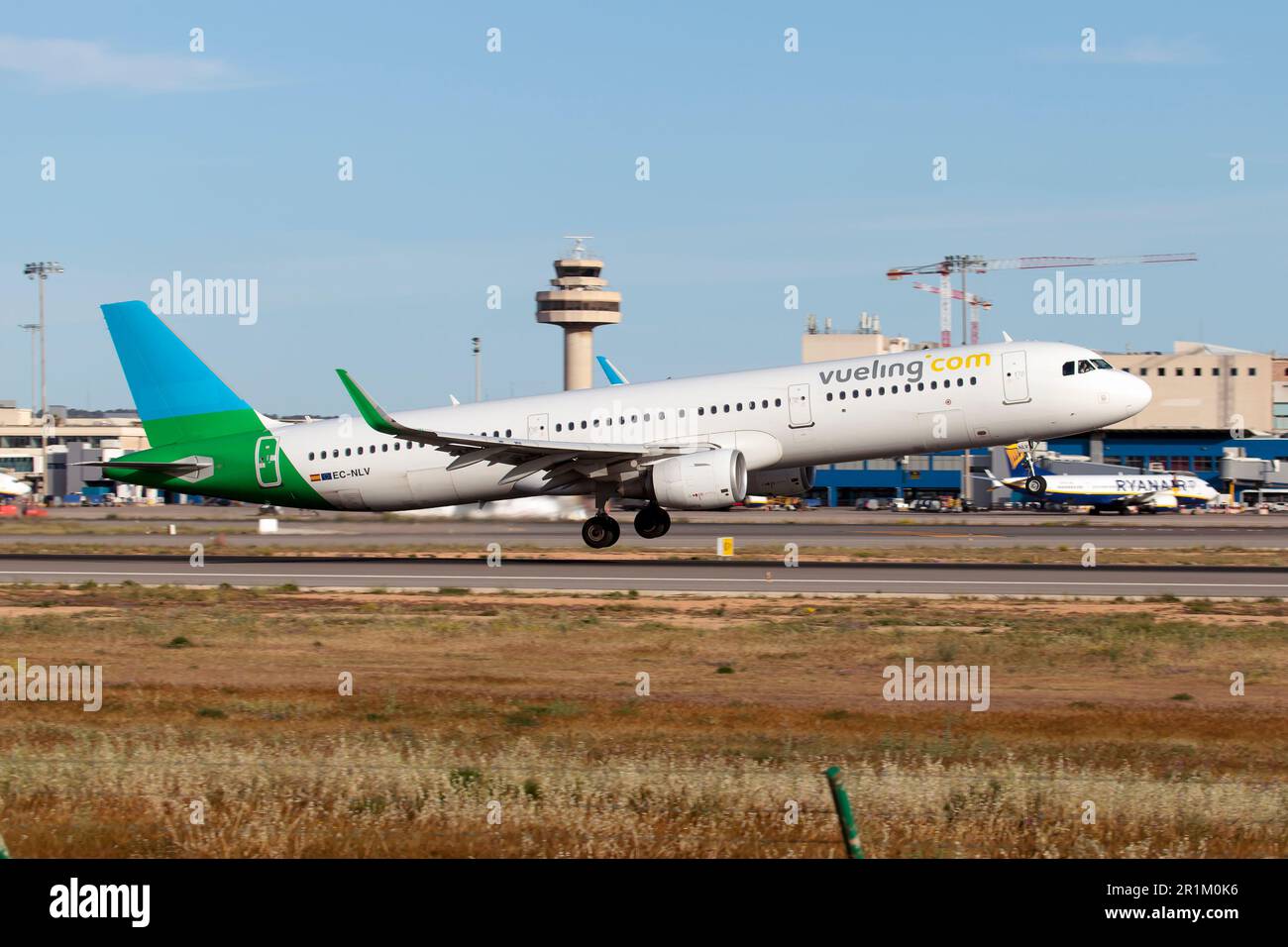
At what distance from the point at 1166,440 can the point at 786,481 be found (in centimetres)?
11448

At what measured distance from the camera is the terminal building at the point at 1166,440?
130 metres

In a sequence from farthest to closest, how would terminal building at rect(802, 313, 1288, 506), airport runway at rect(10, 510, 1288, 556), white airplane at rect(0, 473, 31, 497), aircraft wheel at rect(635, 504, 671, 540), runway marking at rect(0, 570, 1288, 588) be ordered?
terminal building at rect(802, 313, 1288, 506) < white airplane at rect(0, 473, 31, 497) < airport runway at rect(10, 510, 1288, 556) < aircraft wheel at rect(635, 504, 671, 540) < runway marking at rect(0, 570, 1288, 588)

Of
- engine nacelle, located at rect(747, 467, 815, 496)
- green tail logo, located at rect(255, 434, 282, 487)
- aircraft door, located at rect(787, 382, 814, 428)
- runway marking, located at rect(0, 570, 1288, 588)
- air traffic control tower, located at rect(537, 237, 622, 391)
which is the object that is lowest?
runway marking, located at rect(0, 570, 1288, 588)

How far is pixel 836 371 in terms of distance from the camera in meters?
38.9

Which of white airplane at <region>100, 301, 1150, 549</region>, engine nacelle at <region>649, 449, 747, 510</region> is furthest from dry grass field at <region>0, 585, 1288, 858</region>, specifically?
white airplane at <region>100, 301, 1150, 549</region>

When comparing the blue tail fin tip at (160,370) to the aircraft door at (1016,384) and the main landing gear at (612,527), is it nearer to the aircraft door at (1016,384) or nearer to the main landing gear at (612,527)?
the main landing gear at (612,527)

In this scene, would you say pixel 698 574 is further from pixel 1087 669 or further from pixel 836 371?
pixel 1087 669

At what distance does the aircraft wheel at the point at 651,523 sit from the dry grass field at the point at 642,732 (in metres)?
10.6

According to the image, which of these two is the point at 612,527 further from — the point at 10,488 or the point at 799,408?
the point at 10,488

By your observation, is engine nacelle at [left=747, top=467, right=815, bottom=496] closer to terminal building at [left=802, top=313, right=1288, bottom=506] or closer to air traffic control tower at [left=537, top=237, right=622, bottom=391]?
terminal building at [left=802, top=313, right=1288, bottom=506]

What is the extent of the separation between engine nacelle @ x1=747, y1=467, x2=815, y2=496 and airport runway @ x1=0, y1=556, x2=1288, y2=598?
2.28m

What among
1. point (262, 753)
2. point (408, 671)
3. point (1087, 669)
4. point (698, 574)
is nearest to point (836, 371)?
point (698, 574)

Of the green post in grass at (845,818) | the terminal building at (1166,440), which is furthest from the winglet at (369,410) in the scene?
the terminal building at (1166,440)

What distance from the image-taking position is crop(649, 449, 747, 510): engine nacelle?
38062 millimetres
